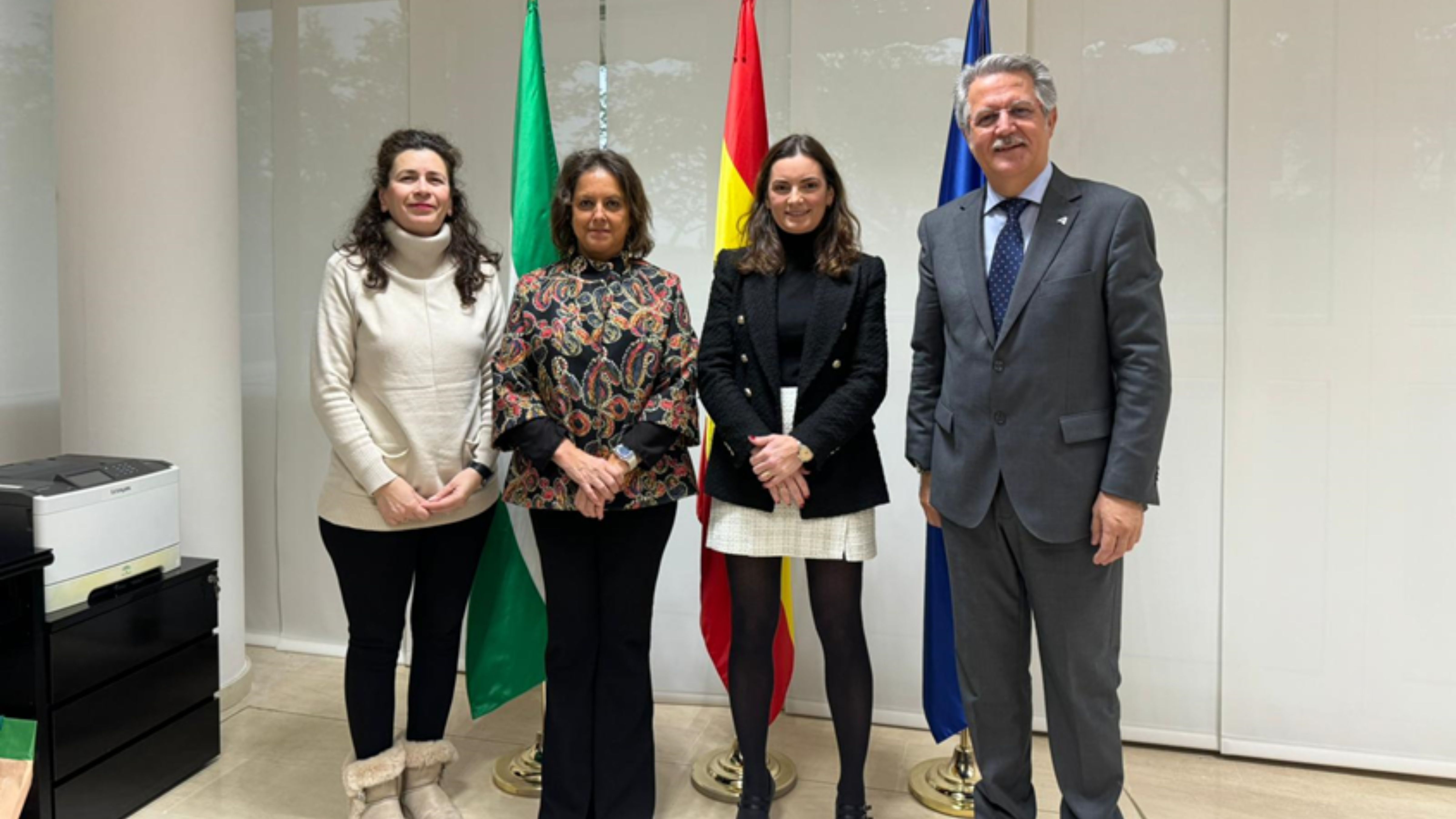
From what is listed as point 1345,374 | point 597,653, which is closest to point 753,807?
point 597,653

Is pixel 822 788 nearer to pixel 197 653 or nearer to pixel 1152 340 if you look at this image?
pixel 1152 340

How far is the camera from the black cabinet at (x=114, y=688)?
7.26ft

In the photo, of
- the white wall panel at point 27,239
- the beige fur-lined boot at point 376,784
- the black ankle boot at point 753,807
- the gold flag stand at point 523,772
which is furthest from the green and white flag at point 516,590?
the white wall panel at point 27,239

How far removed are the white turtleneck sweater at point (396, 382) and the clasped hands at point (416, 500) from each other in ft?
0.06

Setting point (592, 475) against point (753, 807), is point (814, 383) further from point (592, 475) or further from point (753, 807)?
point (753, 807)

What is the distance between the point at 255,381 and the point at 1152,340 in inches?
129

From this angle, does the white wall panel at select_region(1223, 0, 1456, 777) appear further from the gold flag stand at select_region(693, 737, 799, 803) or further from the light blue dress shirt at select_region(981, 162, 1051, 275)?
the gold flag stand at select_region(693, 737, 799, 803)

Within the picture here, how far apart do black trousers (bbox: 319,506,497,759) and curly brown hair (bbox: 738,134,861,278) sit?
0.98 metres

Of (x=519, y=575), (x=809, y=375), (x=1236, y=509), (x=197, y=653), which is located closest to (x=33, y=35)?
(x=197, y=653)

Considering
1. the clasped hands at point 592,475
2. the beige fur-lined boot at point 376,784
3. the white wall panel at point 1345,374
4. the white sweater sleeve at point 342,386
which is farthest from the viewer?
the white wall panel at point 1345,374

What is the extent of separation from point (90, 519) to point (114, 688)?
452 millimetres

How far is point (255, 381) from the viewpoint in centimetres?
367

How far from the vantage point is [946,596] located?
2.57 meters

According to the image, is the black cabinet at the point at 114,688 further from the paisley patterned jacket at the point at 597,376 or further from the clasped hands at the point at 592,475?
the clasped hands at the point at 592,475
